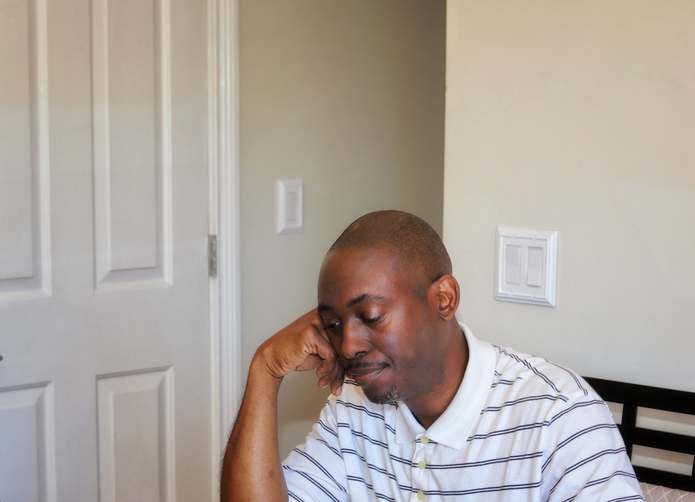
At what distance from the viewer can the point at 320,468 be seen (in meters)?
1.31

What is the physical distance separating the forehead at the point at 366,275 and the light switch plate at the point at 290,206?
112 cm

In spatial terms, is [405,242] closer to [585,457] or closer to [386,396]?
[386,396]

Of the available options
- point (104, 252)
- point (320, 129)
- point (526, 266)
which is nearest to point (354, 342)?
point (526, 266)

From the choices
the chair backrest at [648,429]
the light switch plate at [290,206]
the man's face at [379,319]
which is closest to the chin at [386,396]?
the man's face at [379,319]

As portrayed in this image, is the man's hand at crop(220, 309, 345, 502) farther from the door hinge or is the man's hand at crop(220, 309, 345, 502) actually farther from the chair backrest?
the door hinge

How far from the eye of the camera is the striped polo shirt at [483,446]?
1018 mm

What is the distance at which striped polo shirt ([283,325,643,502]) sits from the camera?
1018 millimetres

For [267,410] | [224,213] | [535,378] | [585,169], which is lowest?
[267,410]

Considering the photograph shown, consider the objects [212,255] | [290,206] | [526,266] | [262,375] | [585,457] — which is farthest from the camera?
[290,206]

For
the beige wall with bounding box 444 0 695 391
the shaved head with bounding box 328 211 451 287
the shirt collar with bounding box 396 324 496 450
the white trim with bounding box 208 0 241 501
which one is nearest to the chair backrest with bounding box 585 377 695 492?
the beige wall with bounding box 444 0 695 391

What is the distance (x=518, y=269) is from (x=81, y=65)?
124cm

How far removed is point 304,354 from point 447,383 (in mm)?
277

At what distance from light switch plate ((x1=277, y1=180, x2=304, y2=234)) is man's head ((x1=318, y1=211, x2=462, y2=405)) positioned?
1086 millimetres

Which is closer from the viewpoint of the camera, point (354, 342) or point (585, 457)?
point (585, 457)
